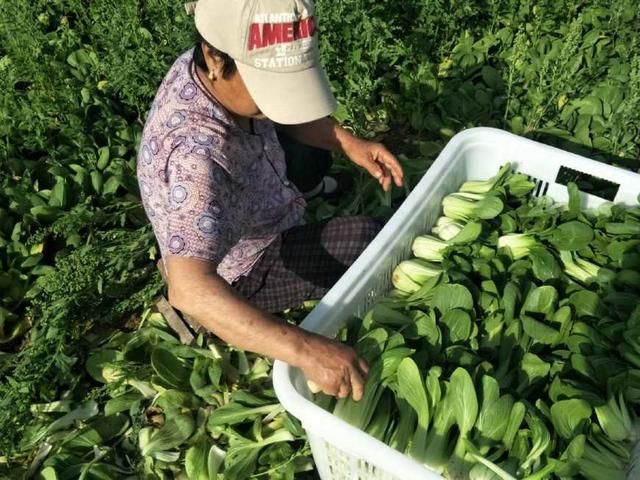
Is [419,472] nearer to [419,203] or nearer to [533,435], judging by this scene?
[533,435]

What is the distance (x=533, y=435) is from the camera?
1818 mm

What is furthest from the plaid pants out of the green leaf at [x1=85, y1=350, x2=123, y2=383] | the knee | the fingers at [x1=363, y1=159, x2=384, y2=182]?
the green leaf at [x1=85, y1=350, x2=123, y2=383]

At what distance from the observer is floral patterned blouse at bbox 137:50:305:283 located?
182 cm

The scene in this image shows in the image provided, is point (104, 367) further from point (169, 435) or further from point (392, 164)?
point (392, 164)

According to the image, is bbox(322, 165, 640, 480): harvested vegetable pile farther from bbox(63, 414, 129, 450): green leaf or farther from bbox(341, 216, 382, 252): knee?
bbox(63, 414, 129, 450): green leaf

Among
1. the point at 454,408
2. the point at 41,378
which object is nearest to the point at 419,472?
the point at 454,408

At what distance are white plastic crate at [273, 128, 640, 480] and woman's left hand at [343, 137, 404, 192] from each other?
0.15 meters

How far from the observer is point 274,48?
67.2 inches

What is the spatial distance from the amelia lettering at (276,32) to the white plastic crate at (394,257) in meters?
0.84

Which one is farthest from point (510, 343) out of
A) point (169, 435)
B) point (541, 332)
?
point (169, 435)

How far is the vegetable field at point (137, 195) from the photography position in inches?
95.7

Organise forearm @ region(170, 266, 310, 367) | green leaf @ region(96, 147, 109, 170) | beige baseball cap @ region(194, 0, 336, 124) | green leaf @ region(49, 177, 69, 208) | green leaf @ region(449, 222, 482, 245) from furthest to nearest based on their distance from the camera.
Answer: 1. green leaf @ region(96, 147, 109, 170)
2. green leaf @ region(49, 177, 69, 208)
3. green leaf @ region(449, 222, 482, 245)
4. forearm @ region(170, 266, 310, 367)
5. beige baseball cap @ region(194, 0, 336, 124)

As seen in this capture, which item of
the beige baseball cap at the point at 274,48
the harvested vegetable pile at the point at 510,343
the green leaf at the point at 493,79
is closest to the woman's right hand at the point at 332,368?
the harvested vegetable pile at the point at 510,343

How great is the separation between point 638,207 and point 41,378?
2.54 metres
